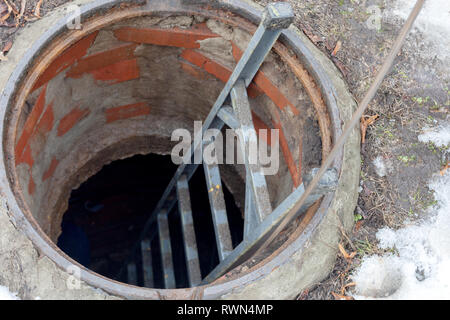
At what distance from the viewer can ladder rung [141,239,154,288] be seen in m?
4.22

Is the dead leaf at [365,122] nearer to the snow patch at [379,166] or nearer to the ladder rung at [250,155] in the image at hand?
the snow patch at [379,166]

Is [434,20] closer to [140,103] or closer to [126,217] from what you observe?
[140,103]

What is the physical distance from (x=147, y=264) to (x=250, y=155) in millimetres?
2109

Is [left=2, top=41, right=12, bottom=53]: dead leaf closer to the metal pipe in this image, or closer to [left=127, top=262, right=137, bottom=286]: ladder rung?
the metal pipe

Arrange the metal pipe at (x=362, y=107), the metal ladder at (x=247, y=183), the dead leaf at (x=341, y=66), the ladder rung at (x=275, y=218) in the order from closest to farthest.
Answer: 1. the metal pipe at (x=362, y=107)
2. the ladder rung at (x=275, y=218)
3. the metal ladder at (x=247, y=183)
4. the dead leaf at (x=341, y=66)

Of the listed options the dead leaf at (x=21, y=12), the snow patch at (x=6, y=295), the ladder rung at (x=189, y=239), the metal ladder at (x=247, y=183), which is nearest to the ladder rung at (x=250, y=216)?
the metal ladder at (x=247, y=183)

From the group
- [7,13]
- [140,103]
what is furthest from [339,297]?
[7,13]

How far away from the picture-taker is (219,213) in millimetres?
3229

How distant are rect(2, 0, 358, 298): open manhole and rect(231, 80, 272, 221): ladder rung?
9.0 inches

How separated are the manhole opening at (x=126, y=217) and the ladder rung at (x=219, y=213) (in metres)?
1.48

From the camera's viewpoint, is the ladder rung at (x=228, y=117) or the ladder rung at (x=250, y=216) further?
the ladder rung at (x=228, y=117)

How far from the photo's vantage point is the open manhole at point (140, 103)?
2.49 metres

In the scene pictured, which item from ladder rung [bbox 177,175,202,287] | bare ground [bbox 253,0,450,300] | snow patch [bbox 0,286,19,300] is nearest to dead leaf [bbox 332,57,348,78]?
bare ground [bbox 253,0,450,300]
